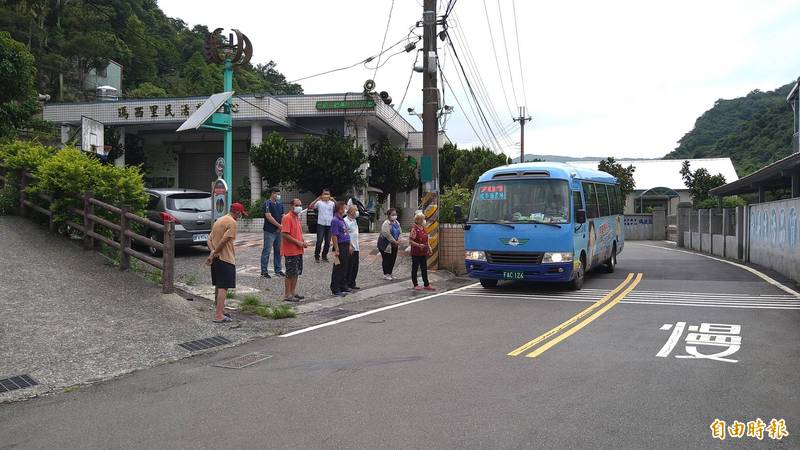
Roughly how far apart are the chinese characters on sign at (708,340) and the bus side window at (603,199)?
7517 mm

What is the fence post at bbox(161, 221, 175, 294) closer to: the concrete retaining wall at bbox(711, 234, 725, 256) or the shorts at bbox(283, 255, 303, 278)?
the shorts at bbox(283, 255, 303, 278)

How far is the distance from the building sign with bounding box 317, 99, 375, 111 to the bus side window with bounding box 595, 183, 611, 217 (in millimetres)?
17294

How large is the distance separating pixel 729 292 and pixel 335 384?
1038 cm

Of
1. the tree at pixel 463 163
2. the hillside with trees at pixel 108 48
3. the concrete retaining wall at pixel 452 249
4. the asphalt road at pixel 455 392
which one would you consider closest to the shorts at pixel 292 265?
the asphalt road at pixel 455 392

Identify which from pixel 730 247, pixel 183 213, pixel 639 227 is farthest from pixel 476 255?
pixel 639 227

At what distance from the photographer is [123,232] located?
34.3 feet

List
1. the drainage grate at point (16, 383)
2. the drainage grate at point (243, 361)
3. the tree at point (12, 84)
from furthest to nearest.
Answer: the tree at point (12, 84) → the drainage grate at point (243, 361) → the drainage grate at point (16, 383)

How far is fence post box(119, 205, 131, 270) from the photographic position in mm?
10469

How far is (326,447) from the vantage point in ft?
13.9

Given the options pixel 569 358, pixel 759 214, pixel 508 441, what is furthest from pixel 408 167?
pixel 508 441

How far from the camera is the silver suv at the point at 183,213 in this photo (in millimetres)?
14438

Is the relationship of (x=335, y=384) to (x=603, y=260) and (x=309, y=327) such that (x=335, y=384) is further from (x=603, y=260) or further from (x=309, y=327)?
(x=603, y=260)

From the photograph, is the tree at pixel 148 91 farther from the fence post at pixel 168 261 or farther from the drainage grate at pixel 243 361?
the drainage grate at pixel 243 361

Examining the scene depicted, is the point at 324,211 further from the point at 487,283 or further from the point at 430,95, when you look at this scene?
the point at 430,95
